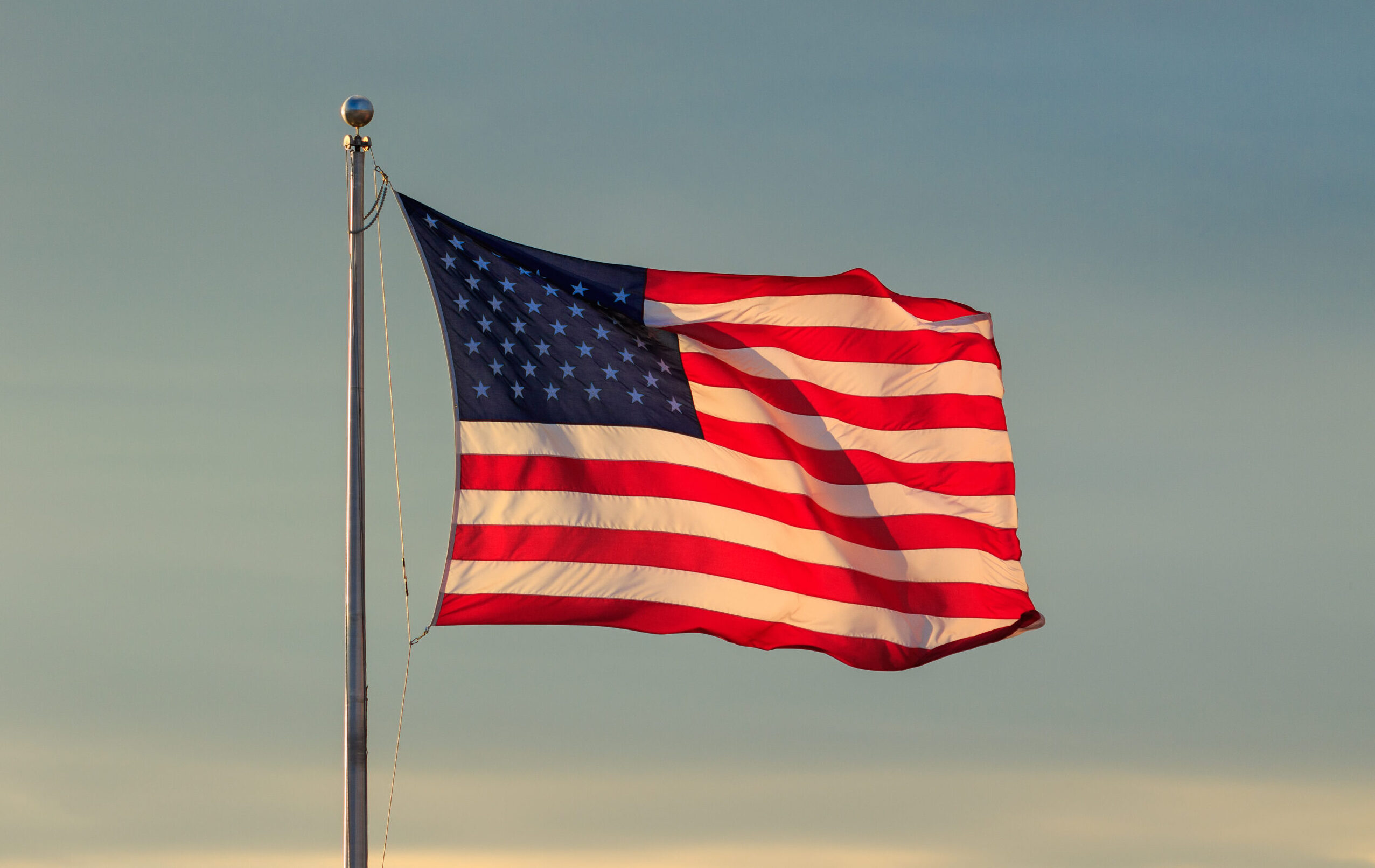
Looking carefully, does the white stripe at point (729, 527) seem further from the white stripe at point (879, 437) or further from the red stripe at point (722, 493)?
the white stripe at point (879, 437)

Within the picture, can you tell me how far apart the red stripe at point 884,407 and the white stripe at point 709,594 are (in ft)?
8.14

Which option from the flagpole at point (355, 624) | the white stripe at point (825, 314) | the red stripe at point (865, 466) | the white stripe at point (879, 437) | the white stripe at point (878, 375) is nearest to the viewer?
the flagpole at point (355, 624)

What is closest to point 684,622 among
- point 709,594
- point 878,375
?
point 709,594

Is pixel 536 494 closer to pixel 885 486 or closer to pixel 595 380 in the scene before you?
pixel 595 380

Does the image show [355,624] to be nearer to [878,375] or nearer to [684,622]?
[684,622]

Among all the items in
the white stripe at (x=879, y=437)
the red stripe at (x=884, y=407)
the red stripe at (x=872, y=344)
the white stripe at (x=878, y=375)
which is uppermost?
the red stripe at (x=872, y=344)

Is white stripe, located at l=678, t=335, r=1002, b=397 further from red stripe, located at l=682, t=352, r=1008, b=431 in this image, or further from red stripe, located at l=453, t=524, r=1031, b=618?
red stripe, located at l=453, t=524, r=1031, b=618

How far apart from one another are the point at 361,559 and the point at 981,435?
9098 millimetres

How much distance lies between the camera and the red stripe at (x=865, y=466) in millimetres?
26656

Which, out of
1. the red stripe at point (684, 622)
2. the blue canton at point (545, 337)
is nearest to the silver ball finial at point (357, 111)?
the blue canton at point (545, 337)

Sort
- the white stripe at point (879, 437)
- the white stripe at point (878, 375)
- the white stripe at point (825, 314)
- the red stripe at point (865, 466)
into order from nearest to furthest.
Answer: the red stripe at point (865, 466) → the white stripe at point (879, 437) → the white stripe at point (825, 314) → the white stripe at point (878, 375)

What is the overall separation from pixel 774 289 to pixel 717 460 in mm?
2626

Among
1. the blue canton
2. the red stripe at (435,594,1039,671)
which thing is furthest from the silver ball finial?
the red stripe at (435,594,1039,671)

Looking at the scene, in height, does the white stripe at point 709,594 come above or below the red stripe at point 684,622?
above
